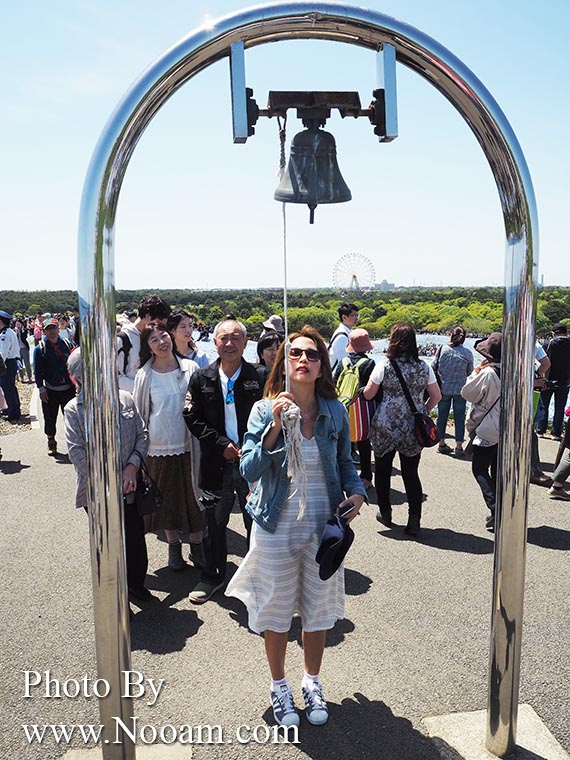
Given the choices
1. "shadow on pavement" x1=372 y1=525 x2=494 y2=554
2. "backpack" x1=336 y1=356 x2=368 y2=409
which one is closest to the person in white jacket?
"shadow on pavement" x1=372 y1=525 x2=494 y2=554

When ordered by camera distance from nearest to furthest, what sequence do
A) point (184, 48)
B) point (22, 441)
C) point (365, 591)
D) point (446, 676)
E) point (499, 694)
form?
point (184, 48)
point (499, 694)
point (446, 676)
point (365, 591)
point (22, 441)

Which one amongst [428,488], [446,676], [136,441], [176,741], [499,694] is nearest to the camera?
[499,694]

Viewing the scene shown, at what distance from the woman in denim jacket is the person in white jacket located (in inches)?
115

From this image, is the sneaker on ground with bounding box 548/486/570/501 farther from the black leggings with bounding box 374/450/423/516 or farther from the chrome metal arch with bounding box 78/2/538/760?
the chrome metal arch with bounding box 78/2/538/760

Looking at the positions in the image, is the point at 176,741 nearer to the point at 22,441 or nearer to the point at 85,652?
the point at 85,652

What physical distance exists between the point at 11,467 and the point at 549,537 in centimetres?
626

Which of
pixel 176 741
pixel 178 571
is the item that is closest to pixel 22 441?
pixel 178 571

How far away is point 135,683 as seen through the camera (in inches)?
141

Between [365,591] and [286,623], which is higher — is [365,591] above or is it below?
below

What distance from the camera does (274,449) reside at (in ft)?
10.1

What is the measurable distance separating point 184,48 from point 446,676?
10.8 feet

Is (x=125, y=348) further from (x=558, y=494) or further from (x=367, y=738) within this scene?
(x=558, y=494)

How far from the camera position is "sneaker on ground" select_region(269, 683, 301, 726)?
312cm

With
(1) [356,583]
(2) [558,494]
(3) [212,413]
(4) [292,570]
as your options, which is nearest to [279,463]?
(4) [292,570]
